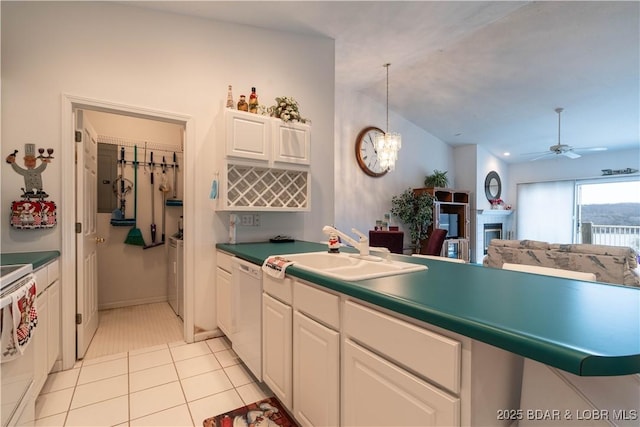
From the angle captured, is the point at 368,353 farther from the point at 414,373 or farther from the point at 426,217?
the point at 426,217

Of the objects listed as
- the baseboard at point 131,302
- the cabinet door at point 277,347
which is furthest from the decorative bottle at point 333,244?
the baseboard at point 131,302

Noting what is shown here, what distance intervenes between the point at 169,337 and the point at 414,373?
99.4 inches

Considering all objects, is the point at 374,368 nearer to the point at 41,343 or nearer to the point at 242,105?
the point at 41,343

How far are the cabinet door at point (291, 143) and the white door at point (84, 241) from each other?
1.48 m

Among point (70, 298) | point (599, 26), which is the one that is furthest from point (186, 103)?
point (599, 26)

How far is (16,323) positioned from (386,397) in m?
1.46

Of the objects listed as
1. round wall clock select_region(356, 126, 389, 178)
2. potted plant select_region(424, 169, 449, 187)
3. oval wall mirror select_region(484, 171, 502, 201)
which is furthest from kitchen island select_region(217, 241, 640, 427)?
oval wall mirror select_region(484, 171, 502, 201)

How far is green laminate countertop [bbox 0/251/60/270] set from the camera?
165 centimetres

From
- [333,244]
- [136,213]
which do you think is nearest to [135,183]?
[136,213]

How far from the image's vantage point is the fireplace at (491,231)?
6539 mm

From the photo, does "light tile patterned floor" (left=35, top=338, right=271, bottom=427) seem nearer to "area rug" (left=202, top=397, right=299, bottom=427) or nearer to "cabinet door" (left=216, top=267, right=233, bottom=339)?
"area rug" (left=202, top=397, right=299, bottom=427)

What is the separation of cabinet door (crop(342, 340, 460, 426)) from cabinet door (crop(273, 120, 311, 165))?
1.78m

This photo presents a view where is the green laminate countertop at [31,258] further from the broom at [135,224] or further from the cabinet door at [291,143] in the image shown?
the cabinet door at [291,143]

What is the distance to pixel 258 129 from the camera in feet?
8.13
